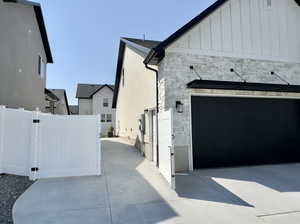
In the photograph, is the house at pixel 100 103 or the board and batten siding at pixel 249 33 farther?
the house at pixel 100 103

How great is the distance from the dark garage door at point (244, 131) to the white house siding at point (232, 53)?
415 mm

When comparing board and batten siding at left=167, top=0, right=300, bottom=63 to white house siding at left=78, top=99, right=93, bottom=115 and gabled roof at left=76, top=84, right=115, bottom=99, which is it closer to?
gabled roof at left=76, top=84, right=115, bottom=99

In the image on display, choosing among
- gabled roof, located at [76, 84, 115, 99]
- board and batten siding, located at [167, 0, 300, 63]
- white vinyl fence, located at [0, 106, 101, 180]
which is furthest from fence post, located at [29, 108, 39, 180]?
gabled roof, located at [76, 84, 115, 99]

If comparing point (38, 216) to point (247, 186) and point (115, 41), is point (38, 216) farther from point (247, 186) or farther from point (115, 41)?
point (115, 41)

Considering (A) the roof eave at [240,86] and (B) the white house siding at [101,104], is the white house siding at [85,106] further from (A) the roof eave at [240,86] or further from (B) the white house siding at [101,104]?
(A) the roof eave at [240,86]

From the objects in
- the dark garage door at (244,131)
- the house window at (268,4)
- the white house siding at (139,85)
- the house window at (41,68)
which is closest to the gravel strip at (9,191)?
the white house siding at (139,85)

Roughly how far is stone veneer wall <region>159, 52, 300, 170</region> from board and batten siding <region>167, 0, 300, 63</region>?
27 cm

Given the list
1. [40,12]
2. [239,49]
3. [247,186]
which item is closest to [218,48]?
[239,49]

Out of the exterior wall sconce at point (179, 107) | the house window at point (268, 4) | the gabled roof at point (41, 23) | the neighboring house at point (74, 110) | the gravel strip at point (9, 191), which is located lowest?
the gravel strip at point (9, 191)

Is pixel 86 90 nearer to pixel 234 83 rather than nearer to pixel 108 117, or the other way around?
pixel 108 117

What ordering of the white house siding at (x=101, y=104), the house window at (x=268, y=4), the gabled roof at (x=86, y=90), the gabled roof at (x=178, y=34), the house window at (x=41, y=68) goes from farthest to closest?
the gabled roof at (x=86, y=90) → the white house siding at (x=101, y=104) → the house window at (x=41, y=68) → the house window at (x=268, y=4) → the gabled roof at (x=178, y=34)

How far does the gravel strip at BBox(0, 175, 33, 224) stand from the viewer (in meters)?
3.36

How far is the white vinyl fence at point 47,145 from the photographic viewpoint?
18.1 ft

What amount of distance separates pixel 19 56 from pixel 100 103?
20215 mm
